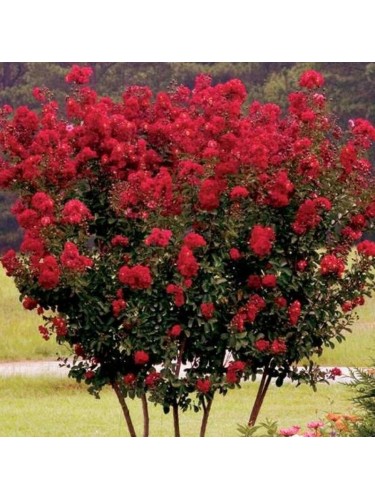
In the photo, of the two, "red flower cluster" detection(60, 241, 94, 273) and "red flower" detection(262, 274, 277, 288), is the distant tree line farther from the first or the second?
"red flower cluster" detection(60, 241, 94, 273)

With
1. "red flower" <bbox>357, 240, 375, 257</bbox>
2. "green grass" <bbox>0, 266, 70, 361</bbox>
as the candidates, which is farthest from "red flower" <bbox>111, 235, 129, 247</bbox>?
"green grass" <bbox>0, 266, 70, 361</bbox>

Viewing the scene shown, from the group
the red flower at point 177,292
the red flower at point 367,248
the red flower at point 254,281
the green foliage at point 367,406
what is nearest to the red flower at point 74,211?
the red flower at point 177,292

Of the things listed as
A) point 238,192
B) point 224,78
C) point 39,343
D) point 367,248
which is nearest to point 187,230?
point 238,192

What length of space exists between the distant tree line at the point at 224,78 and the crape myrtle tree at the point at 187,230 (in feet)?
43.4

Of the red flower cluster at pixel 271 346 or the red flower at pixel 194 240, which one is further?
the red flower cluster at pixel 271 346

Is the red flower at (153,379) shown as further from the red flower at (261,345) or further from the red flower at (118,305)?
the red flower at (261,345)

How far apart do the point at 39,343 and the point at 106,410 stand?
317 cm

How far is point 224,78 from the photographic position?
2106 centimetres

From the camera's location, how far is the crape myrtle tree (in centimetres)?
594

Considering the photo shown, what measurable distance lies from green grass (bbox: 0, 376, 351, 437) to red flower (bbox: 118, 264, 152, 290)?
8.55 feet

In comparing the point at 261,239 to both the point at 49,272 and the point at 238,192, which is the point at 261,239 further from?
the point at 49,272

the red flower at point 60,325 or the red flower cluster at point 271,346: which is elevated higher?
the red flower at point 60,325

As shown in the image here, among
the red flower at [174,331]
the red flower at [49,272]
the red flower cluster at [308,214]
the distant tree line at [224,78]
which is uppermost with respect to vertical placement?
the distant tree line at [224,78]

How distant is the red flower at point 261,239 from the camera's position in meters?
5.88
